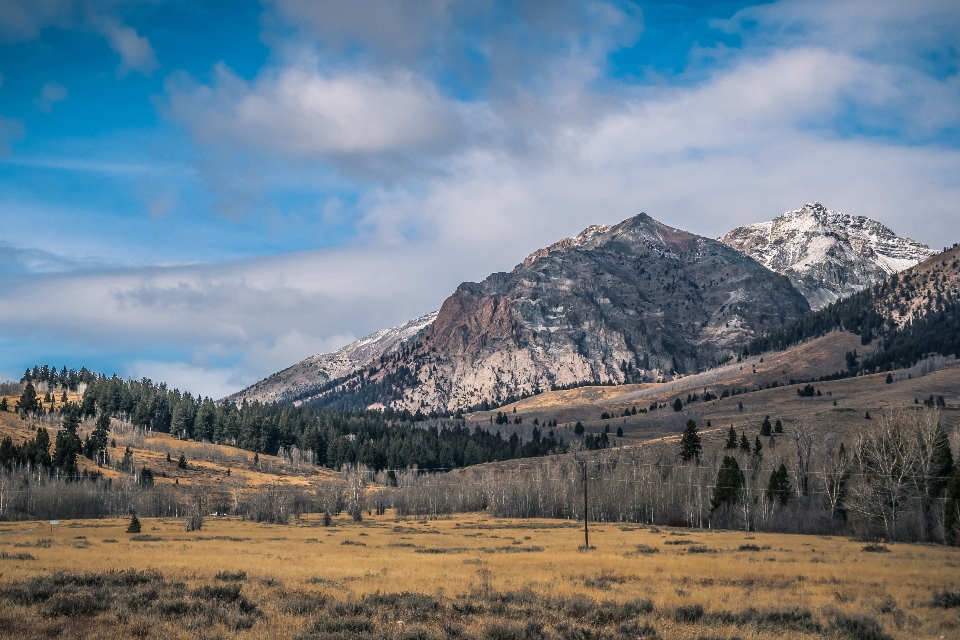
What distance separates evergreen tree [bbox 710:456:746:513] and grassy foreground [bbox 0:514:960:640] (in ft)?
140

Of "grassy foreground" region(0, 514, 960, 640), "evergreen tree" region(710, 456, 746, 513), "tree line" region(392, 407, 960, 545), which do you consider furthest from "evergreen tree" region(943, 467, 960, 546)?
"evergreen tree" region(710, 456, 746, 513)

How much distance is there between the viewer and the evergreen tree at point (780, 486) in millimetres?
110875

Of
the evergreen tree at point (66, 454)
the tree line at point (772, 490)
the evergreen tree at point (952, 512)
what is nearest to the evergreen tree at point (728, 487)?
the tree line at point (772, 490)

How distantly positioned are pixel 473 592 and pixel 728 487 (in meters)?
84.1

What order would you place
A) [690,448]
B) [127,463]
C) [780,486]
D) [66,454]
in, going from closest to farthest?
[780,486], [690,448], [66,454], [127,463]

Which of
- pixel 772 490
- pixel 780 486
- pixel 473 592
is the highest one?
pixel 780 486

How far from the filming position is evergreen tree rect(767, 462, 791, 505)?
364ft

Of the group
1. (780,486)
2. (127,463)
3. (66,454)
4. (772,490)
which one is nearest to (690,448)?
(772,490)

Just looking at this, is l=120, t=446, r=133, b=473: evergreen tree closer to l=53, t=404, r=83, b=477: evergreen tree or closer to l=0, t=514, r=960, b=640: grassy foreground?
l=53, t=404, r=83, b=477: evergreen tree

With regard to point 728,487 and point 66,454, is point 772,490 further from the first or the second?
point 66,454

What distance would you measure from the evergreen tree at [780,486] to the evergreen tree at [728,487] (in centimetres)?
392

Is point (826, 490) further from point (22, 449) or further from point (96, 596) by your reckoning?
point (22, 449)

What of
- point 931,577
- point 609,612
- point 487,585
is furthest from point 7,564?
point 931,577

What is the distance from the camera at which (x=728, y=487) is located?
368 feet
